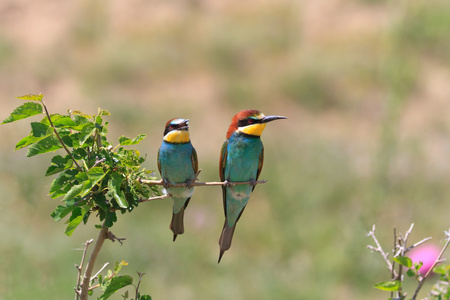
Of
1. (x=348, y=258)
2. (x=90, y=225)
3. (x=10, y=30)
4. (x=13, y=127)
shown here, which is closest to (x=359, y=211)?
(x=348, y=258)

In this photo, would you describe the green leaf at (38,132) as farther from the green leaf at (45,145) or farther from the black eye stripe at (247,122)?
the black eye stripe at (247,122)

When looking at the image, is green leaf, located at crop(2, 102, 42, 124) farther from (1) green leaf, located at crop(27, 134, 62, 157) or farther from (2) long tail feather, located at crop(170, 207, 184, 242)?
(2) long tail feather, located at crop(170, 207, 184, 242)

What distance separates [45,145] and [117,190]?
0.18 metres

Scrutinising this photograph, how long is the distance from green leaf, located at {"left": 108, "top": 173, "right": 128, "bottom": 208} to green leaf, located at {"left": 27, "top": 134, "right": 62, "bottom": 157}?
0.13 m

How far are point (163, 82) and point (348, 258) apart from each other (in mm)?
5252

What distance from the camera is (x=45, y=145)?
1.25 meters

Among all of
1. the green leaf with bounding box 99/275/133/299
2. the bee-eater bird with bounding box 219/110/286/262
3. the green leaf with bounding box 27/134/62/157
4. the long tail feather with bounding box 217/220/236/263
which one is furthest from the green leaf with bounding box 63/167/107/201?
the bee-eater bird with bounding box 219/110/286/262

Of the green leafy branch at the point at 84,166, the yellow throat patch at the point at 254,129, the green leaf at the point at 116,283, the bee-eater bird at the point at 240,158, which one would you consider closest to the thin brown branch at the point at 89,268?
the green leafy branch at the point at 84,166

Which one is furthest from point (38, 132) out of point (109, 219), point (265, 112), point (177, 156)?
point (265, 112)

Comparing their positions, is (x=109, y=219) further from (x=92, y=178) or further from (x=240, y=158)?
(x=240, y=158)

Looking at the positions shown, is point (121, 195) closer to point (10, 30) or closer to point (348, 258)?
point (348, 258)

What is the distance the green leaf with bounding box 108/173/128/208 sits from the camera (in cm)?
117

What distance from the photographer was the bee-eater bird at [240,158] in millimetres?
2096

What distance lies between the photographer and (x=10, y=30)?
35.2ft
